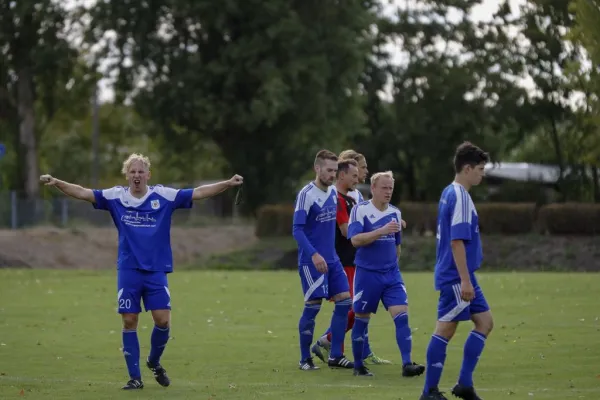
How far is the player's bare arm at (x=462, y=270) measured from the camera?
10266 millimetres

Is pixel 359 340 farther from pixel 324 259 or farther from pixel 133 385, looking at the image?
pixel 133 385

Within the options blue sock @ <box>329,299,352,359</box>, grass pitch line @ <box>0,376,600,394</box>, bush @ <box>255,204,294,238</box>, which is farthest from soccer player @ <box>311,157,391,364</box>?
bush @ <box>255,204,294,238</box>

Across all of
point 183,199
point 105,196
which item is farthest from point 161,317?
point 105,196

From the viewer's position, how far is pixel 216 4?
52.7m

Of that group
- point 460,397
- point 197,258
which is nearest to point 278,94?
point 197,258

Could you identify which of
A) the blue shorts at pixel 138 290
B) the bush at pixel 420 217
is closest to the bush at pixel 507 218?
the bush at pixel 420 217

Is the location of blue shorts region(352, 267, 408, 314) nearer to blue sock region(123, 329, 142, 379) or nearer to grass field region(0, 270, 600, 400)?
grass field region(0, 270, 600, 400)

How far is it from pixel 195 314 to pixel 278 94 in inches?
1208

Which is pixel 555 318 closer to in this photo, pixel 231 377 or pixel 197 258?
pixel 231 377

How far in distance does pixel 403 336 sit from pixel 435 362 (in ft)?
7.39

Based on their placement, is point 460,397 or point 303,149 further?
point 303,149

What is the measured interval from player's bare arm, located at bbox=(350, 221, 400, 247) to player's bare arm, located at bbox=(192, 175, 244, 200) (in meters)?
1.45

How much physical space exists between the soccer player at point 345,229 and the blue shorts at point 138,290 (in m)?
2.55

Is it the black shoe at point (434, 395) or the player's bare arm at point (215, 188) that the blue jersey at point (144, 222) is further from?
the black shoe at point (434, 395)
